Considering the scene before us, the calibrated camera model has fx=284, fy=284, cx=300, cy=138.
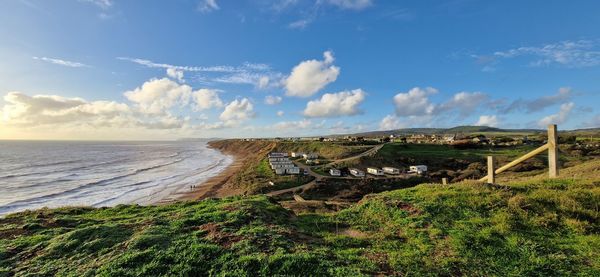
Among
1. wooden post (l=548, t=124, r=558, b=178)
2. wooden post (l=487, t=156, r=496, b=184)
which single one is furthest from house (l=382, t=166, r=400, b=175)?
wooden post (l=548, t=124, r=558, b=178)

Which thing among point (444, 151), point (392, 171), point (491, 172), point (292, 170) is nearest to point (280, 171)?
point (292, 170)

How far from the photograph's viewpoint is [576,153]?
48594 mm

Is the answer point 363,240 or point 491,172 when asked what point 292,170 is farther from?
point 363,240

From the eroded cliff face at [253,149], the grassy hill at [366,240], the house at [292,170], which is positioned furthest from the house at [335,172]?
the eroded cliff face at [253,149]

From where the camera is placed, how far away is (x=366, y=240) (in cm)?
830

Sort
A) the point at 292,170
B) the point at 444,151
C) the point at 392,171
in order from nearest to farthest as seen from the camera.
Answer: the point at 292,170, the point at 392,171, the point at 444,151

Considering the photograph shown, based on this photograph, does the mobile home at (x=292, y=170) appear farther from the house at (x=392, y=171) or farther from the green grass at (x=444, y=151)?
the green grass at (x=444, y=151)

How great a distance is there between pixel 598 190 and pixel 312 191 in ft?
98.4

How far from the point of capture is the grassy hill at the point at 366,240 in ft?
21.3

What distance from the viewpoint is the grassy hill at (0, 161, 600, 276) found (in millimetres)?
6480

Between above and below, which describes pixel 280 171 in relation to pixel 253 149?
below

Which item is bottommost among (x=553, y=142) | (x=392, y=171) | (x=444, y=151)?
(x=392, y=171)

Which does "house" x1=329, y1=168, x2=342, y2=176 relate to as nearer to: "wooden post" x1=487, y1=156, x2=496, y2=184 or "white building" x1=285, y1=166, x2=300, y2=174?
"white building" x1=285, y1=166, x2=300, y2=174

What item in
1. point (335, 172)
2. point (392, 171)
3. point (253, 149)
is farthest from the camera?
point (253, 149)
